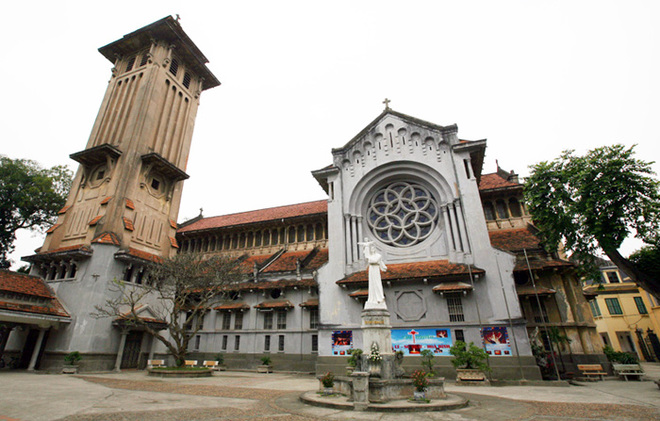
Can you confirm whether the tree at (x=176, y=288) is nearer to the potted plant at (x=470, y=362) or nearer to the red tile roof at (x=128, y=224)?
the red tile roof at (x=128, y=224)

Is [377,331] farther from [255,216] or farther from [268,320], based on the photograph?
[255,216]

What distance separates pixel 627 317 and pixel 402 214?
32624mm

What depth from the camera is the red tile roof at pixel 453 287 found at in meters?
18.3

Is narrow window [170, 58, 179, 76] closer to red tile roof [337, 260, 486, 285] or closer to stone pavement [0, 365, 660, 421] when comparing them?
red tile roof [337, 260, 486, 285]

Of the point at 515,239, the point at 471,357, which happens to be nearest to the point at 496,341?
the point at 471,357

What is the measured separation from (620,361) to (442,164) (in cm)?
1499

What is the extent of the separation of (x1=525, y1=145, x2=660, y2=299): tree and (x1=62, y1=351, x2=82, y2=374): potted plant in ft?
94.1

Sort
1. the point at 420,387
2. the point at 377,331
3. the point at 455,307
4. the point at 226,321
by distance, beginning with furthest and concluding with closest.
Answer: the point at 226,321 < the point at 455,307 < the point at 377,331 < the point at 420,387

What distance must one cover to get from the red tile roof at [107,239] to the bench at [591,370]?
3014 cm

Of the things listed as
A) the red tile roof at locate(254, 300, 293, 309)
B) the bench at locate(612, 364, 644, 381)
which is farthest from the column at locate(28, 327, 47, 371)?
the bench at locate(612, 364, 644, 381)

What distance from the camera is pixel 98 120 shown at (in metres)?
30.1

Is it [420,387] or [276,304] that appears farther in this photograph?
[276,304]

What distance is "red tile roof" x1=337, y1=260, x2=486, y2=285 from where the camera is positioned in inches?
→ 739

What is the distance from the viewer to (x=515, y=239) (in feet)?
72.3
